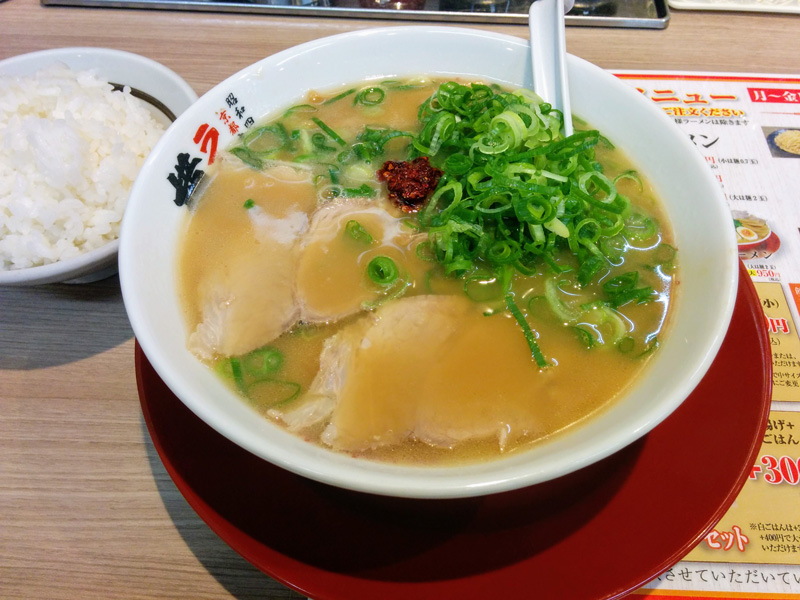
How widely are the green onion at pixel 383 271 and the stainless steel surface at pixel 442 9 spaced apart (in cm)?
182

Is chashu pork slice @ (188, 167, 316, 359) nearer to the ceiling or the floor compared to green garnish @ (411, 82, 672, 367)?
nearer to the floor

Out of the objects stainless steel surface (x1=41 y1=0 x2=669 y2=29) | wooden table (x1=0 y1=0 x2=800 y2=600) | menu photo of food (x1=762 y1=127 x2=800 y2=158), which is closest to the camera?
wooden table (x1=0 y1=0 x2=800 y2=600)

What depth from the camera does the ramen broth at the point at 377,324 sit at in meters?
1.19

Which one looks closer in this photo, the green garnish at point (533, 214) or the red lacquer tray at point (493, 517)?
the red lacquer tray at point (493, 517)

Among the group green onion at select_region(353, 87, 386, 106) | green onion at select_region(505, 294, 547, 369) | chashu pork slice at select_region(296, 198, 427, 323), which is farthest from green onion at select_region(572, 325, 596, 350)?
green onion at select_region(353, 87, 386, 106)

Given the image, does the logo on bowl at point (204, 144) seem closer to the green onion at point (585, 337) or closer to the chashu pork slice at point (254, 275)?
the chashu pork slice at point (254, 275)

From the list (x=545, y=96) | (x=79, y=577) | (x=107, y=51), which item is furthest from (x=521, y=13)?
(x=79, y=577)

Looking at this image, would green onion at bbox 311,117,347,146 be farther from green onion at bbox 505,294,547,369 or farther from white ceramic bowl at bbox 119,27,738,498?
green onion at bbox 505,294,547,369

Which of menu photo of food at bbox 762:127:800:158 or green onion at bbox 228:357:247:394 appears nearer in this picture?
green onion at bbox 228:357:247:394

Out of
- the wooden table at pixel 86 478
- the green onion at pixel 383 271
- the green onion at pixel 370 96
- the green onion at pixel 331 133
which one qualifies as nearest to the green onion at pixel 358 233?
the green onion at pixel 383 271

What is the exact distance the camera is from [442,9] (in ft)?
8.98

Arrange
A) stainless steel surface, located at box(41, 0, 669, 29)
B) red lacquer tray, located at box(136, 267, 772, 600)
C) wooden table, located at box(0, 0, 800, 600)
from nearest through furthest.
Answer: red lacquer tray, located at box(136, 267, 772, 600)
wooden table, located at box(0, 0, 800, 600)
stainless steel surface, located at box(41, 0, 669, 29)

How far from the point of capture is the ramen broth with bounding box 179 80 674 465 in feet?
3.91

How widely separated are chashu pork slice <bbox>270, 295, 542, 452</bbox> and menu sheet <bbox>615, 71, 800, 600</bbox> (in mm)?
662
